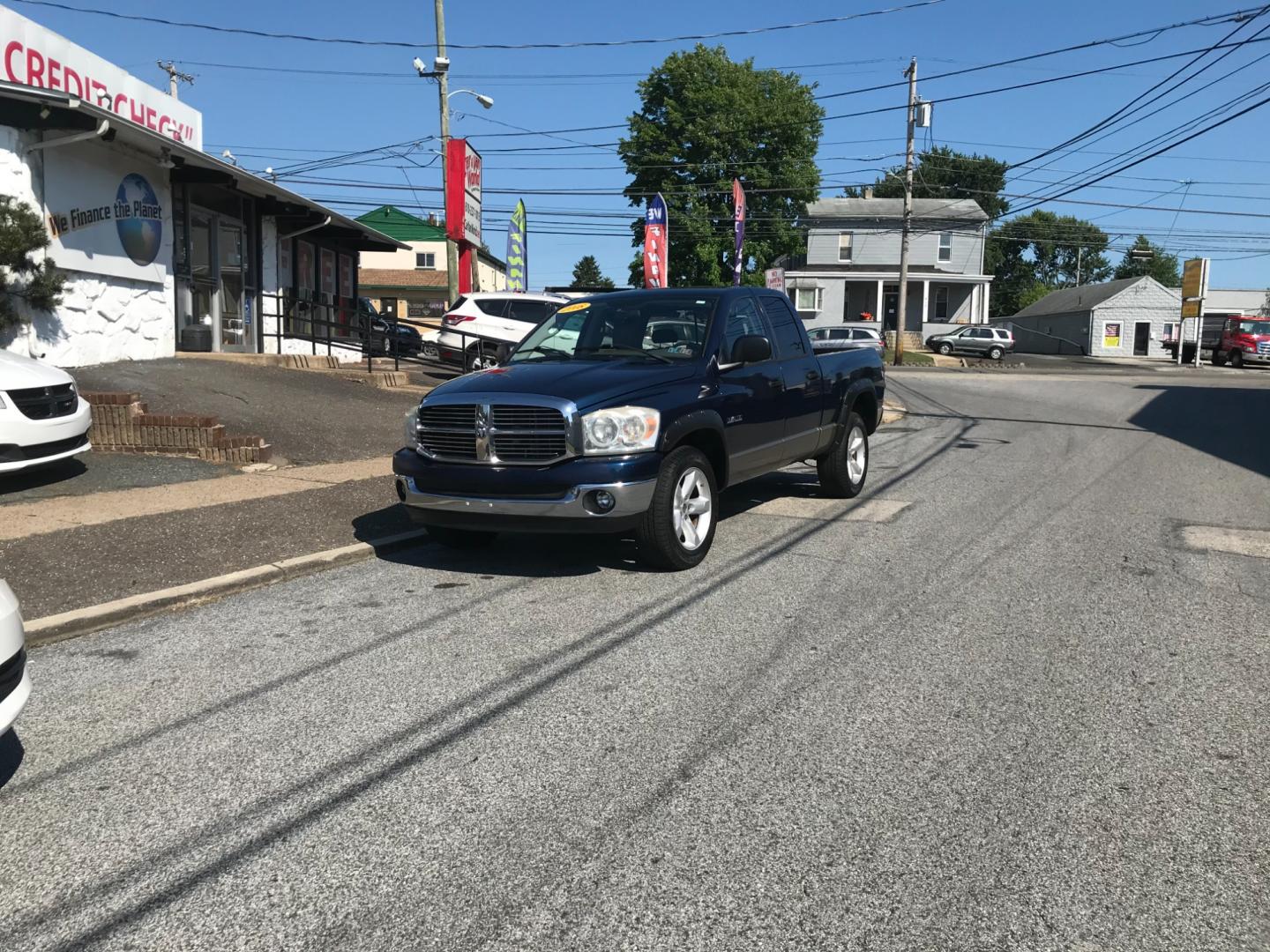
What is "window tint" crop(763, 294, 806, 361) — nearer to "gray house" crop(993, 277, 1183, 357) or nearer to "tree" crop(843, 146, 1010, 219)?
"gray house" crop(993, 277, 1183, 357)

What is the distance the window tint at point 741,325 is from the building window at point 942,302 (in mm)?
49578

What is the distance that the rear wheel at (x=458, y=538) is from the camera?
752 centimetres

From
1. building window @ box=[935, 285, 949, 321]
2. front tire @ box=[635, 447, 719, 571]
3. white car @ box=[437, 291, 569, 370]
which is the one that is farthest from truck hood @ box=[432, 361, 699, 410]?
building window @ box=[935, 285, 949, 321]

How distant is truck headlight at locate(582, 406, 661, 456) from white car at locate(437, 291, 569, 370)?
45.5 ft

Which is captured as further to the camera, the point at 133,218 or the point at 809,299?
the point at 809,299

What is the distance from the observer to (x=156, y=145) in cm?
1441

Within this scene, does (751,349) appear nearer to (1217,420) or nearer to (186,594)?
(186,594)

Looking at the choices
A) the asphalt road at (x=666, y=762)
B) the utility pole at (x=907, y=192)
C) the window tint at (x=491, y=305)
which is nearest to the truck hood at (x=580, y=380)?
the asphalt road at (x=666, y=762)

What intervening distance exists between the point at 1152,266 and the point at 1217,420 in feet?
336

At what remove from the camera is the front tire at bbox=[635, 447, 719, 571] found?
257 inches

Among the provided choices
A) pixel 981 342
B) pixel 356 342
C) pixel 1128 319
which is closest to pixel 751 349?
pixel 356 342

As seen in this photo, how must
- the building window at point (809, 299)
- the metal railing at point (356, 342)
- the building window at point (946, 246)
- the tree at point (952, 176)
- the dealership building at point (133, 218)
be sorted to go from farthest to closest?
the tree at point (952, 176) → the building window at point (809, 299) → the building window at point (946, 246) → the metal railing at point (356, 342) → the dealership building at point (133, 218)

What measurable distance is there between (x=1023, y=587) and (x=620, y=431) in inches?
108

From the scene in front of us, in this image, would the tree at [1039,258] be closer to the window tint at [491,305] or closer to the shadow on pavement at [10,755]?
the window tint at [491,305]
